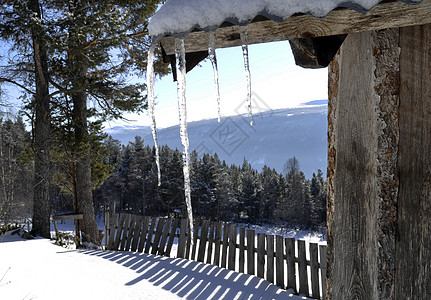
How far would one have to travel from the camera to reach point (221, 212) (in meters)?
45.1

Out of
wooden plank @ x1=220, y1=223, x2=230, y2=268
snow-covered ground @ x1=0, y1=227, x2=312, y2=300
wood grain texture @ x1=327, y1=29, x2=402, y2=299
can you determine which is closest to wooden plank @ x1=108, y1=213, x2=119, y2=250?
snow-covered ground @ x1=0, y1=227, x2=312, y2=300

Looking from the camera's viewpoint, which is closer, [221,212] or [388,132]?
[388,132]

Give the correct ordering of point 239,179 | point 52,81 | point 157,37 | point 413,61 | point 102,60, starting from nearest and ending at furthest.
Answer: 1. point 157,37
2. point 413,61
3. point 102,60
4. point 52,81
5. point 239,179

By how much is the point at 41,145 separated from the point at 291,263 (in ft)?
27.5

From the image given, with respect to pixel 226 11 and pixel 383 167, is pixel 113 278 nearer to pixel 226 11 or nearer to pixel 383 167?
pixel 383 167

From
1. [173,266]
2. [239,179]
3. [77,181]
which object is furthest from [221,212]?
[173,266]

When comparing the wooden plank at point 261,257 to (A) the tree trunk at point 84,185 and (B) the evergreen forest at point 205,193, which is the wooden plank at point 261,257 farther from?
(B) the evergreen forest at point 205,193

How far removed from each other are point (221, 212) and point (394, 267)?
4403cm

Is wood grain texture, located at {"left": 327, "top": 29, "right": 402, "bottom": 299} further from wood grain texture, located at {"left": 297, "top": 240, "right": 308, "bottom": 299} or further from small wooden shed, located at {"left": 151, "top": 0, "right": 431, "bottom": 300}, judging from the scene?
wood grain texture, located at {"left": 297, "top": 240, "right": 308, "bottom": 299}

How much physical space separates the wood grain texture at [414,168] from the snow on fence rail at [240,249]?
14.4 ft

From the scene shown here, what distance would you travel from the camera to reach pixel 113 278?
5898mm

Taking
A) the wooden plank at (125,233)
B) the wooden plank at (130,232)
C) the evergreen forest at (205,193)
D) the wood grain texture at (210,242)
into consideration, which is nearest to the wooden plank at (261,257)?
the wood grain texture at (210,242)

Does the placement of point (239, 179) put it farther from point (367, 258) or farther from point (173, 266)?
point (367, 258)

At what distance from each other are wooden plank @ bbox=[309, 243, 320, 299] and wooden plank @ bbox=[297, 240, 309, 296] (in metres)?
0.14
